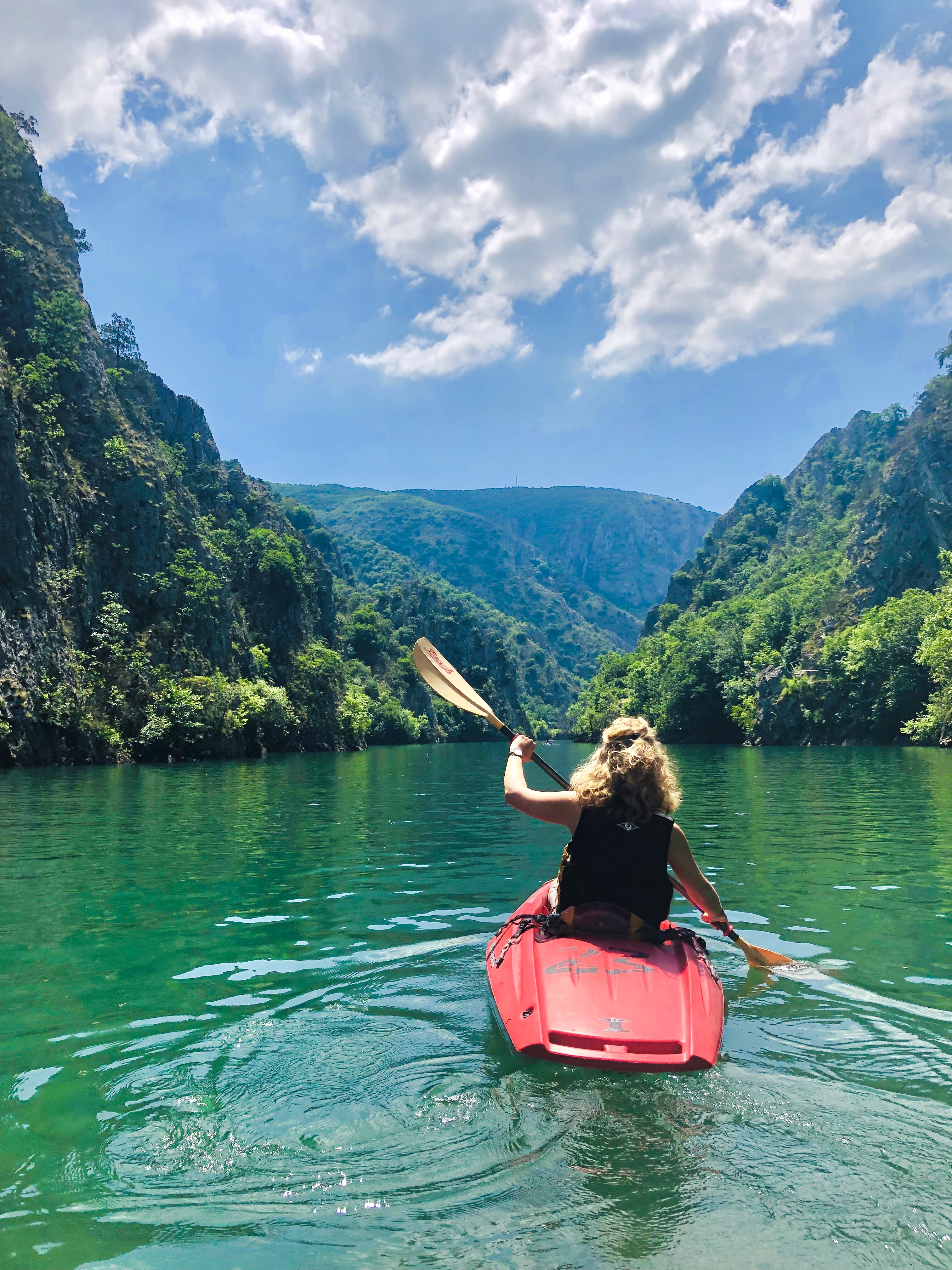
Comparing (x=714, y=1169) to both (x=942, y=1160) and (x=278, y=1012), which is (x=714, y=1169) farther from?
(x=278, y=1012)

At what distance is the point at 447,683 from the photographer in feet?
38.1

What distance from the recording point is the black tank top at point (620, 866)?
5.95 m

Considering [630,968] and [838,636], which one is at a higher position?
[838,636]

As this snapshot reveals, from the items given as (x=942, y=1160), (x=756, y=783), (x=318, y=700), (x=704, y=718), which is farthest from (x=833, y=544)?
(x=942, y=1160)

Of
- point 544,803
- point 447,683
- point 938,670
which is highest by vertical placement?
point 938,670

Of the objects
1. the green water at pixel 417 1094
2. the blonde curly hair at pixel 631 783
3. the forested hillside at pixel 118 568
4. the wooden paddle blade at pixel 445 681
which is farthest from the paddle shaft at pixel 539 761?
the forested hillside at pixel 118 568

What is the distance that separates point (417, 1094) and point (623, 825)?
214 cm

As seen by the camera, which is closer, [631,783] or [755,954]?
[631,783]

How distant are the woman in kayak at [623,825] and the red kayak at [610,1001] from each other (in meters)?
0.31

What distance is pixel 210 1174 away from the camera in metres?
3.99

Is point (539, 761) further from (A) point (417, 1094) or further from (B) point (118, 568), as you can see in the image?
(B) point (118, 568)

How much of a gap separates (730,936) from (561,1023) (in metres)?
2.54

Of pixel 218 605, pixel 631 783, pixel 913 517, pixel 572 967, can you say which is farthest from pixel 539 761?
pixel 913 517

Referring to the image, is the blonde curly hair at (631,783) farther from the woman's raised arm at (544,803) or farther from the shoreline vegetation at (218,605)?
the shoreline vegetation at (218,605)
